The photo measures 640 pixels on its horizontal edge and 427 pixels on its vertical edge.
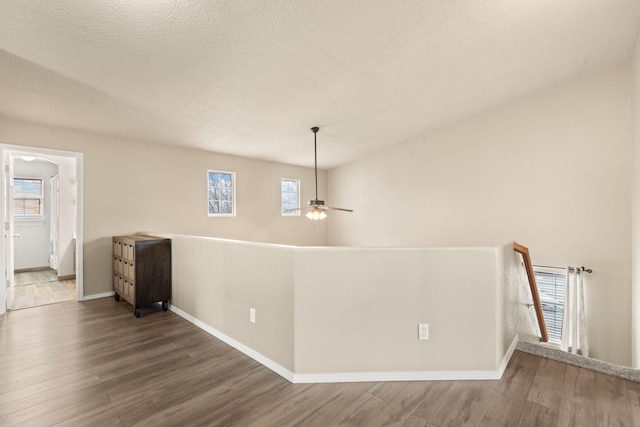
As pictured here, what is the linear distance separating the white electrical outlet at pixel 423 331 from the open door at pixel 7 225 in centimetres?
519

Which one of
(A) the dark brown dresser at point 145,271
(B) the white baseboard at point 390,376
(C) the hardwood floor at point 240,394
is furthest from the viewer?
(A) the dark brown dresser at point 145,271

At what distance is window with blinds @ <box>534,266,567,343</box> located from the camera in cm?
434

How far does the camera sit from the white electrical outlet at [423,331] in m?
2.32

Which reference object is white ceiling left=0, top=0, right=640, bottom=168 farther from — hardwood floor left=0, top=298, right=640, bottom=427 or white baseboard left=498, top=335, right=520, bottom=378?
white baseboard left=498, top=335, right=520, bottom=378

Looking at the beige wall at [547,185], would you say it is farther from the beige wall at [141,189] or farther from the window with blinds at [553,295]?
the beige wall at [141,189]

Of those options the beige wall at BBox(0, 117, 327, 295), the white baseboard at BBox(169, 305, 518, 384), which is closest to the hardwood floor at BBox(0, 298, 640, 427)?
the white baseboard at BBox(169, 305, 518, 384)

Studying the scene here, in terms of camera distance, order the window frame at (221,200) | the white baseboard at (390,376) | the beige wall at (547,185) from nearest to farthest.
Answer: the white baseboard at (390,376) → the beige wall at (547,185) → the window frame at (221,200)

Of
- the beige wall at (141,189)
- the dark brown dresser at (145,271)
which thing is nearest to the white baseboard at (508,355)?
the dark brown dresser at (145,271)

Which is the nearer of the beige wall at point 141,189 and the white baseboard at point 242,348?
the white baseboard at point 242,348

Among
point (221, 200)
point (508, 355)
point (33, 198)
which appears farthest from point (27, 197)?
point (508, 355)

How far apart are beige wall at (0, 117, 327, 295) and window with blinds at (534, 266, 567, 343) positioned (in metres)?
5.42

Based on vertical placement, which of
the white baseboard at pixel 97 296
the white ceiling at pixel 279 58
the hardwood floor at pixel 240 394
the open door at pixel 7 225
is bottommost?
the hardwood floor at pixel 240 394

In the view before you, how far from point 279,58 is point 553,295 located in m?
5.19

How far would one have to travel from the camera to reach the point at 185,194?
539 centimetres
